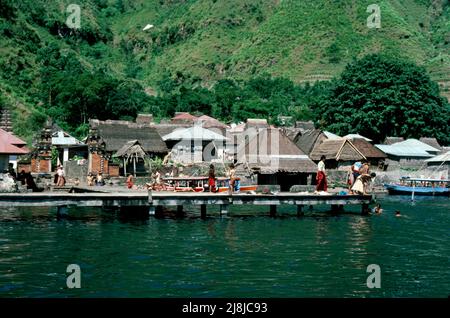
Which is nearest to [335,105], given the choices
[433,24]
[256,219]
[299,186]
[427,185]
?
[427,185]

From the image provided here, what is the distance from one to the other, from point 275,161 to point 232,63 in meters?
81.7

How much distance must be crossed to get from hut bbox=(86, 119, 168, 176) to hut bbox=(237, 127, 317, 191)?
40.0 feet

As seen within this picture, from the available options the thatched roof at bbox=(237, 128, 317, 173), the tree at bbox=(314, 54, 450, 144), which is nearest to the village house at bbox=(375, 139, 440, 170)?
the tree at bbox=(314, 54, 450, 144)

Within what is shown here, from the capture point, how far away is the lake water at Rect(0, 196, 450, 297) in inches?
681

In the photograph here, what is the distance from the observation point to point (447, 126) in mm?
81062

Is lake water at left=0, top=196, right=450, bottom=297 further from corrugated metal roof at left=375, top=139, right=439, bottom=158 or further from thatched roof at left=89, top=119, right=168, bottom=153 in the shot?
corrugated metal roof at left=375, top=139, right=439, bottom=158

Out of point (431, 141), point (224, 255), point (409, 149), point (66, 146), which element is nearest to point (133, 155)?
point (66, 146)

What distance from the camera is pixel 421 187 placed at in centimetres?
5806

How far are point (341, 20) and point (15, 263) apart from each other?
11718 cm

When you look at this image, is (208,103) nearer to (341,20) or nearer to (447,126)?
(447,126)

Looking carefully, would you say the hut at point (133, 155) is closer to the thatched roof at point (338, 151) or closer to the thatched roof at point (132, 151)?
Result: the thatched roof at point (132, 151)

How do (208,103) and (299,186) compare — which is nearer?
(299,186)

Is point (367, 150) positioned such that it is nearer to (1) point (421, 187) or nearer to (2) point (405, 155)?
(2) point (405, 155)

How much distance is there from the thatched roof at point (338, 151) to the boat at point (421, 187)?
14.4ft
